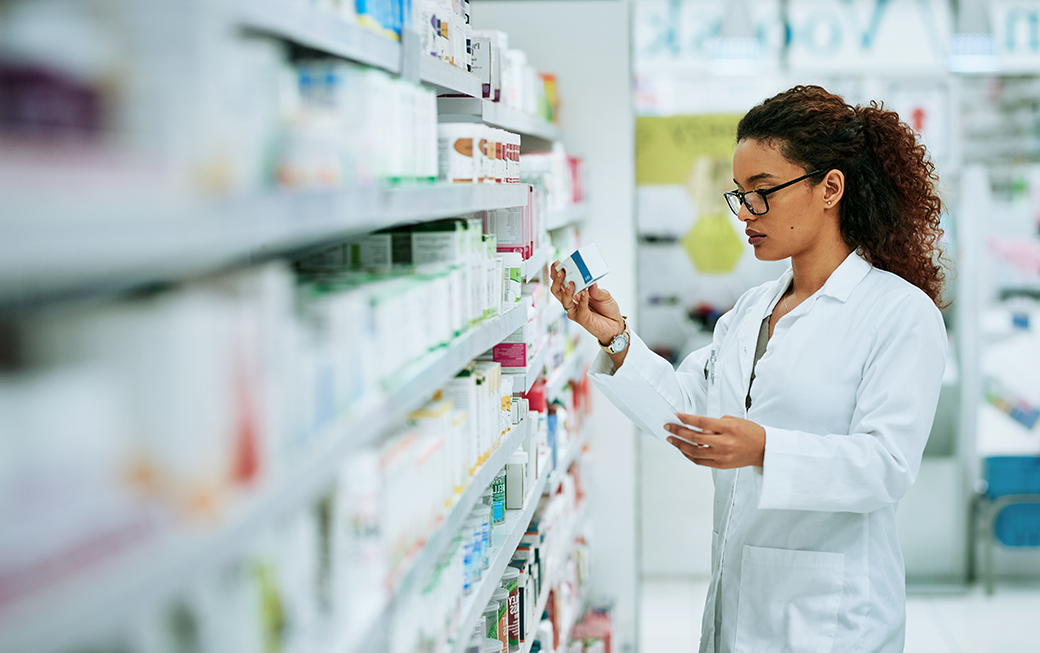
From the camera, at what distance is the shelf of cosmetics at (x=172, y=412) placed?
0.69 meters

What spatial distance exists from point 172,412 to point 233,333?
0.40 feet

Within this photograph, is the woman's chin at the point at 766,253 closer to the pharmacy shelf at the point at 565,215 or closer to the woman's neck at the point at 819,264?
the woman's neck at the point at 819,264

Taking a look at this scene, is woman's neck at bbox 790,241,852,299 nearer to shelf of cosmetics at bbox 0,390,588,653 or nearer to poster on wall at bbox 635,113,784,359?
shelf of cosmetics at bbox 0,390,588,653

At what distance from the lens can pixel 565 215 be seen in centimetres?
343

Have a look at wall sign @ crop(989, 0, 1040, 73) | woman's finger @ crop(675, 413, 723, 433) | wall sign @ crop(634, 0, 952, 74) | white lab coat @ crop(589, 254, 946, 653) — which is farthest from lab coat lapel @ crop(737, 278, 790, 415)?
wall sign @ crop(989, 0, 1040, 73)

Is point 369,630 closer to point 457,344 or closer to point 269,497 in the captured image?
point 269,497

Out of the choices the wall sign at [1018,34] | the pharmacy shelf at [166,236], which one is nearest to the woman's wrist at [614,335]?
the pharmacy shelf at [166,236]

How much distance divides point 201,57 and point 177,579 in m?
0.43

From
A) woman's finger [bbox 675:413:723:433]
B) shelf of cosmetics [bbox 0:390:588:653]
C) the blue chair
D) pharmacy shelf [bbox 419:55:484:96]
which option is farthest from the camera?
the blue chair

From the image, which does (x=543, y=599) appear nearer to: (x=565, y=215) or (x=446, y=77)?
(x=565, y=215)

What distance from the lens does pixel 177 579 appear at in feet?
2.49

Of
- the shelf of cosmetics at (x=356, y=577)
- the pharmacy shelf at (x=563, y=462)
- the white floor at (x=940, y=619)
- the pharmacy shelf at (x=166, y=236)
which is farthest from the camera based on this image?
the white floor at (x=940, y=619)

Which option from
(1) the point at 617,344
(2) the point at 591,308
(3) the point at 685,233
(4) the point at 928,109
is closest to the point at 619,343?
(1) the point at 617,344

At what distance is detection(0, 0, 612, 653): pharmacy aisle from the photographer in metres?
0.69
